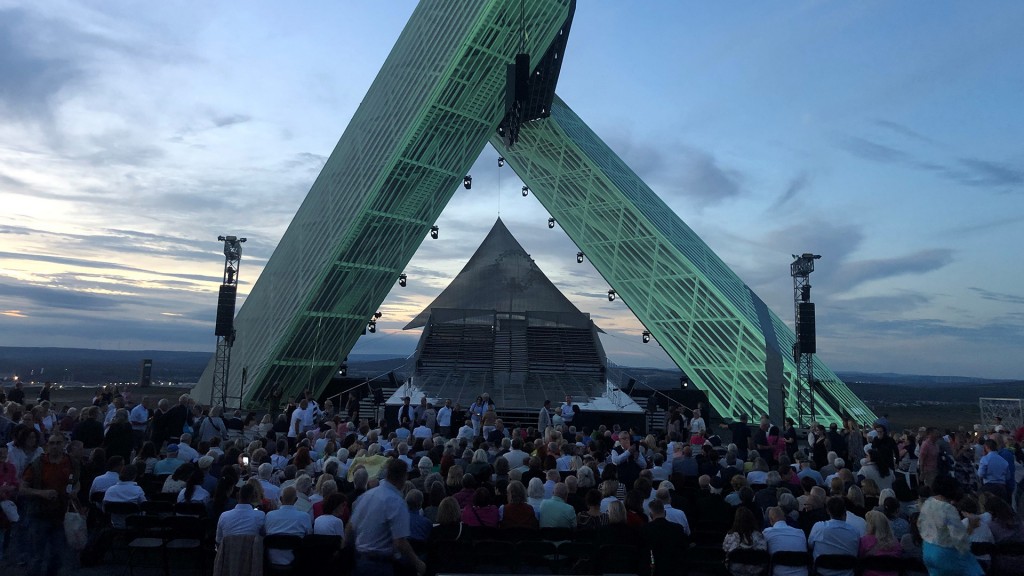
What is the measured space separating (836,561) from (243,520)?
528 cm

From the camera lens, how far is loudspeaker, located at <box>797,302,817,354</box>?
79.8 feet

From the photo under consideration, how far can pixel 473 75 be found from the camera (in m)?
25.0

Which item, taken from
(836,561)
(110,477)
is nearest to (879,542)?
(836,561)

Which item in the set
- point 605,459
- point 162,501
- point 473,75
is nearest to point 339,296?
point 473,75

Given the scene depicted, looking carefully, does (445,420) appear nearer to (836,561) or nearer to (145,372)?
(836,561)

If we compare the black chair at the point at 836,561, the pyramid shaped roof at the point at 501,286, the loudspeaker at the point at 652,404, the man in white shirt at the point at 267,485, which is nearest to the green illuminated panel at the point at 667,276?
the loudspeaker at the point at 652,404

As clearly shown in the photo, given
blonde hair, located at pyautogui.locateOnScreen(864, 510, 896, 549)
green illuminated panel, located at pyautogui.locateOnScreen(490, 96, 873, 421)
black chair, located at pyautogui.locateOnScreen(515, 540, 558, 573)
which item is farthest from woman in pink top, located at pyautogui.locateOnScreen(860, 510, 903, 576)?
green illuminated panel, located at pyautogui.locateOnScreen(490, 96, 873, 421)

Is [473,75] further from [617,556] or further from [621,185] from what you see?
[617,556]

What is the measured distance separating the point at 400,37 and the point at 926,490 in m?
23.8

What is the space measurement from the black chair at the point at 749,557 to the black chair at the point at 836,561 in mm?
460

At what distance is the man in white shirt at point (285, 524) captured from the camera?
671 cm

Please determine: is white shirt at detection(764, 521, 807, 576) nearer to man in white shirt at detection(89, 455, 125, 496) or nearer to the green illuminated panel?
man in white shirt at detection(89, 455, 125, 496)

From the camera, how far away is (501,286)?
47.3m

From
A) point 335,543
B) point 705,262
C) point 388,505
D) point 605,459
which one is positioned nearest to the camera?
point 388,505
